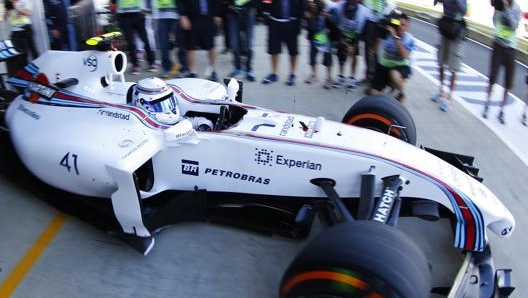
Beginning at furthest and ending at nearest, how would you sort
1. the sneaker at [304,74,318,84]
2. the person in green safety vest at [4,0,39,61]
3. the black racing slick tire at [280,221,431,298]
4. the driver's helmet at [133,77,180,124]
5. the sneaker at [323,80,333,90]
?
the sneaker at [304,74,318,84]
the sneaker at [323,80,333,90]
the person in green safety vest at [4,0,39,61]
the driver's helmet at [133,77,180,124]
the black racing slick tire at [280,221,431,298]

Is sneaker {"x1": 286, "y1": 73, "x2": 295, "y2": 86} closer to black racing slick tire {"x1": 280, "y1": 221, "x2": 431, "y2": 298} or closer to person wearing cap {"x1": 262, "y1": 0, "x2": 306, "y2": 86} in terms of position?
person wearing cap {"x1": 262, "y1": 0, "x2": 306, "y2": 86}

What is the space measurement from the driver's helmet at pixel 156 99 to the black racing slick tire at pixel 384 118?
5.66 feet

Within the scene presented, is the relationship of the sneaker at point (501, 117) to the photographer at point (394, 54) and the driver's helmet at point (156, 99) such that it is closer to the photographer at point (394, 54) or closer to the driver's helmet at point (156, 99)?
the photographer at point (394, 54)

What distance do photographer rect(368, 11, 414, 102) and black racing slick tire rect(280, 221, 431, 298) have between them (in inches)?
161

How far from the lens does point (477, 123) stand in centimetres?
662

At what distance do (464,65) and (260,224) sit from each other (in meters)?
7.53

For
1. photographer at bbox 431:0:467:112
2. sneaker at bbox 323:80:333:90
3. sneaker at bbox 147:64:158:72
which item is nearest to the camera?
photographer at bbox 431:0:467:112

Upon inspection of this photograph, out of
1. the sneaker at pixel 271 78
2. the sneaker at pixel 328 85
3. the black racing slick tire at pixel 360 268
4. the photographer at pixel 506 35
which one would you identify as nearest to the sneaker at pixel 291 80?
the sneaker at pixel 271 78

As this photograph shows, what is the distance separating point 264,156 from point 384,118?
1.36m

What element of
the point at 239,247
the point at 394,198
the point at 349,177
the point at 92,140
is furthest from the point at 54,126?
the point at 394,198

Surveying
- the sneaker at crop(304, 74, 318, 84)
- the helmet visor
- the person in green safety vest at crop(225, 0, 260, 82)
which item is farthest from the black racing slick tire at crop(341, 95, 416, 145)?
the person in green safety vest at crop(225, 0, 260, 82)

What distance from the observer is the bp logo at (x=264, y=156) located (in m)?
3.72

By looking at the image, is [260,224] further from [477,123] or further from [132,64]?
[132,64]

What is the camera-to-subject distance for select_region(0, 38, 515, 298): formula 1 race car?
3.45 metres
